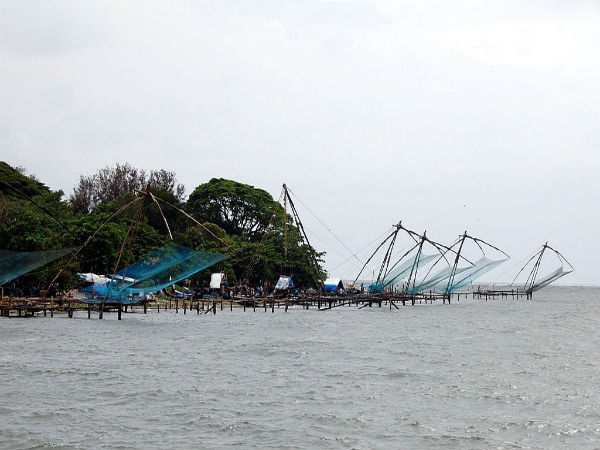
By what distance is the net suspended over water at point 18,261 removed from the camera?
890 inches

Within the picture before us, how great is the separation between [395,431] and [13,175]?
42066 millimetres

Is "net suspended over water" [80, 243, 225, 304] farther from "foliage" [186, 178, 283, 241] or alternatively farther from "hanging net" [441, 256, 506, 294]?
"foliage" [186, 178, 283, 241]

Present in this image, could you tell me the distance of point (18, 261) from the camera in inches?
906

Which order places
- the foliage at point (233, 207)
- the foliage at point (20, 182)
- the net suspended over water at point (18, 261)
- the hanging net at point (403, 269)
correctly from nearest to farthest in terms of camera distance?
the net suspended over water at point (18, 261)
the hanging net at point (403, 269)
the foliage at point (20, 182)
the foliage at point (233, 207)

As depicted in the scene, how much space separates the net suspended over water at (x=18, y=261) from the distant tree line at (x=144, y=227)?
6.00 ft

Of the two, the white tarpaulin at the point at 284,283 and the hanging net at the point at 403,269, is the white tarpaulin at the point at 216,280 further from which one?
the hanging net at the point at 403,269

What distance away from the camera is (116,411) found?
12.0m

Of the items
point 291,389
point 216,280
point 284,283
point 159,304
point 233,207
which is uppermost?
point 233,207

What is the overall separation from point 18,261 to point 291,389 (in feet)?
40.7

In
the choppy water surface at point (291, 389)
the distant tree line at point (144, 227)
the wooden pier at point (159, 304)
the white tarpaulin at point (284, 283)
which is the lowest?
the choppy water surface at point (291, 389)

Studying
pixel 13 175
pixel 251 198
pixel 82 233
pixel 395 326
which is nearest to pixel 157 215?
pixel 251 198

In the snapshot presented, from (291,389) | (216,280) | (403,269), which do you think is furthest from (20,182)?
(291,389)

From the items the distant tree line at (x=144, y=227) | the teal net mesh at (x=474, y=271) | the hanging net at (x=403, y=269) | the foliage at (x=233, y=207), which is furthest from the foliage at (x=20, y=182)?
the teal net mesh at (x=474, y=271)

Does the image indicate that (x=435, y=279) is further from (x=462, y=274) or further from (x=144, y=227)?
(x=144, y=227)
